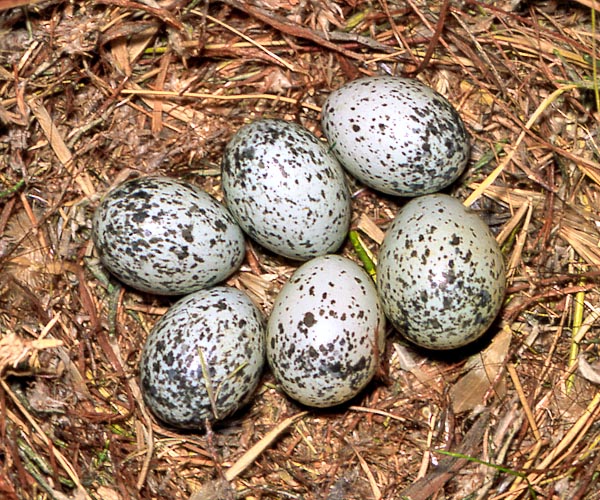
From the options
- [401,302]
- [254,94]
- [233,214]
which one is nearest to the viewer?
[401,302]

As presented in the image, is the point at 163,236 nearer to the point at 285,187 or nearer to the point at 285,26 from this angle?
the point at 285,187

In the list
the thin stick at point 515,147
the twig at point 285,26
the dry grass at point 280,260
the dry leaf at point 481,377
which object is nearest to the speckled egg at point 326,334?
the dry grass at point 280,260

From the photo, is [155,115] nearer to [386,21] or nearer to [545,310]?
[386,21]

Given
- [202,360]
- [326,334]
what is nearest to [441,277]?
[326,334]

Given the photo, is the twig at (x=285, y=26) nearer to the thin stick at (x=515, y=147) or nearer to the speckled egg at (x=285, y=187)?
the speckled egg at (x=285, y=187)

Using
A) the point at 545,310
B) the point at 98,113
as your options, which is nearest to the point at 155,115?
the point at 98,113

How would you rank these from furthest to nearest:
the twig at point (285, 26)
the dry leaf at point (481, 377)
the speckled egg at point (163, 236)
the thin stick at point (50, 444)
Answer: the twig at point (285, 26), the dry leaf at point (481, 377), the speckled egg at point (163, 236), the thin stick at point (50, 444)

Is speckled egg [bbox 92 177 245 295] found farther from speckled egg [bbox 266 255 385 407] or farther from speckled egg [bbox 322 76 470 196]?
speckled egg [bbox 322 76 470 196]
